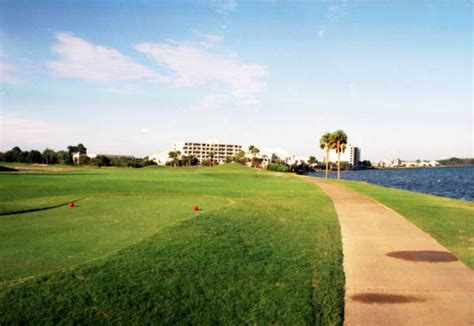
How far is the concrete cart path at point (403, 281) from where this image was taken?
20.9 feet

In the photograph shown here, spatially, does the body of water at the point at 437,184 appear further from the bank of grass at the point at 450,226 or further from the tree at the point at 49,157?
the tree at the point at 49,157

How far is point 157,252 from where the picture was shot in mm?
9000

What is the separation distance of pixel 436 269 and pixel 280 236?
4.45 metres

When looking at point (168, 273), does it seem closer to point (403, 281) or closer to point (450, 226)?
point (403, 281)

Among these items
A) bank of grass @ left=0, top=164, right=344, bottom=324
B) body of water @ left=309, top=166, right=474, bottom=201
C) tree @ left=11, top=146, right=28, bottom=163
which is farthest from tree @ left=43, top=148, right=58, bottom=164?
bank of grass @ left=0, top=164, right=344, bottom=324

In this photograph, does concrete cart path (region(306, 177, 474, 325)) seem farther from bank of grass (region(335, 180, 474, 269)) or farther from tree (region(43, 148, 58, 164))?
tree (region(43, 148, 58, 164))

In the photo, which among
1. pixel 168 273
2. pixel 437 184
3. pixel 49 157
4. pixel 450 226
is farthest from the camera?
pixel 49 157

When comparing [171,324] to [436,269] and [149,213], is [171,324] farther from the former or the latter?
[149,213]

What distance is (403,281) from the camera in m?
8.11

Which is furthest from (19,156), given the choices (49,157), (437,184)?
(437,184)

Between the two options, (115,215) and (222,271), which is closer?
(222,271)

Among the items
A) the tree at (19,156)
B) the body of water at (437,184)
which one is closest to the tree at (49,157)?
the tree at (19,156)

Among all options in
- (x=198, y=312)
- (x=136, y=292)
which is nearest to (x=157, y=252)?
(x=136, y=292)

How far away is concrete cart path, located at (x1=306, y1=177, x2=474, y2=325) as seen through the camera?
636 centimetres
